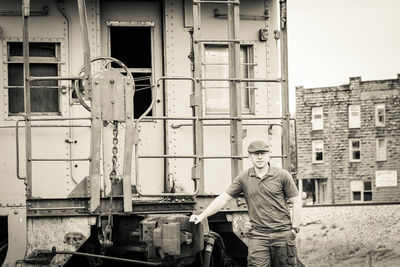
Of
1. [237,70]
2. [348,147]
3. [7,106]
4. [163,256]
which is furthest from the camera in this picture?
[348,147]

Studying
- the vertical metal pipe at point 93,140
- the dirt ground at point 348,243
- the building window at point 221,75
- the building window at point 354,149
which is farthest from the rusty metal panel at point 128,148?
the building window at point 354,149

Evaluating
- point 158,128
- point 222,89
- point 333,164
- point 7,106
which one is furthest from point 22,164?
point 333,164

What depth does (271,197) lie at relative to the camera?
27.5 feet

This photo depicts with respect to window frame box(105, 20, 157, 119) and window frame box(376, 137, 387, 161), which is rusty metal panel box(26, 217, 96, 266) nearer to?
window frame box(105, 20, 157, 119)

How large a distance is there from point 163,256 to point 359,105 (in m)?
44.8

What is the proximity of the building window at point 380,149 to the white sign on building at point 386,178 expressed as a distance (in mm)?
1127

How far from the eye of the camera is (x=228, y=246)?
10.2 metres

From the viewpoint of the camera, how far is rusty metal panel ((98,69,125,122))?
8.69 m

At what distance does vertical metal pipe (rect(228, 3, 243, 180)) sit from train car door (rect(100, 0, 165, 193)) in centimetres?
120

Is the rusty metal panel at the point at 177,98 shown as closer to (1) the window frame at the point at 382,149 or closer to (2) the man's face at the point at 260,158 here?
(2) the man's face at the point at 260,158

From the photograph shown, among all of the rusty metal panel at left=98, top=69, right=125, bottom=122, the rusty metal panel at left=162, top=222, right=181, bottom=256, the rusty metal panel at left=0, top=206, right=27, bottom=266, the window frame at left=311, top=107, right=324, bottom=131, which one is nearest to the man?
the rusty metal panel at left=162, top=222, right=181, bottom=256

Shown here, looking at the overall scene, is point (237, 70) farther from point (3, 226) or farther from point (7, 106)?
point (3, 226)

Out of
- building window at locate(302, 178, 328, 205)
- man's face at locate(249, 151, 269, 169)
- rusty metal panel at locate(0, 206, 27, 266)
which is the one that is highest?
man's face at locate(249, 151, 269, 169)

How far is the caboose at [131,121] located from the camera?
28.4 ft
